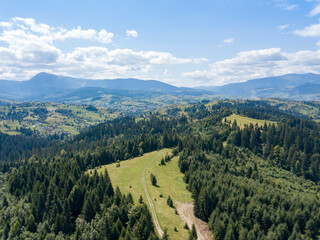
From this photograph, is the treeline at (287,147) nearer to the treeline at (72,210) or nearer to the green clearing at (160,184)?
the green clearing at (160,184)

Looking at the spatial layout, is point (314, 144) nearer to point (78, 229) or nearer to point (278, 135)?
point (278, 135)

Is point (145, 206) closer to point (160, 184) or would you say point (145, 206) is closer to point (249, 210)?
point (160, 184)

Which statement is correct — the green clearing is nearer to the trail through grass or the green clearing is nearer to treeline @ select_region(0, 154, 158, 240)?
the trail through grass

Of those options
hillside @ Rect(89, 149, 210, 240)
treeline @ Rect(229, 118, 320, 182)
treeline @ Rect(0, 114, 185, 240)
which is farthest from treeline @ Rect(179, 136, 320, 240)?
treeline @ Rect(229, 118, 320, 182)

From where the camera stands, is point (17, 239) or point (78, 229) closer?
point (78, 229)

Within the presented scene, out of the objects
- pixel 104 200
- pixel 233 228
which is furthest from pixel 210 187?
pixel 104 200
